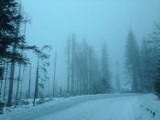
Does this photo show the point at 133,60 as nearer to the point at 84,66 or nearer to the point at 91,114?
the point at 84,66

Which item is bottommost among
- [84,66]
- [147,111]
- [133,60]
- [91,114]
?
[91,114]

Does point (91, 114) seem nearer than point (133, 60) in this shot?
Yes

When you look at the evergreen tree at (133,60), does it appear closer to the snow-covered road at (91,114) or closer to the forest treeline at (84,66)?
the forest treeline at (84,66)

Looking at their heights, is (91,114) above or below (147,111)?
below

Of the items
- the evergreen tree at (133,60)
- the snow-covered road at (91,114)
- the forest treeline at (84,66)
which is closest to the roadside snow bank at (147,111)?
the snow-covered road at (91,114)

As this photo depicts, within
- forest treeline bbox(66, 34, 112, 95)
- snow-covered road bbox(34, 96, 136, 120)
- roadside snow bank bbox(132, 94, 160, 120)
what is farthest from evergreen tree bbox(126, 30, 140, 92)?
snow-covered road bbox(34, 96, 136, 120)

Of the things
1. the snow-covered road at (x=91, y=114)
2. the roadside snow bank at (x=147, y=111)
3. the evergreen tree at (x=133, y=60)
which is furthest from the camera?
the evergreen tree at (x=133, y=60)

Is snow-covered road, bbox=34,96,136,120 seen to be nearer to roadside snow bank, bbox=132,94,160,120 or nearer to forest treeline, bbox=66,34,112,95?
roadside snow bank, bbox=132,94,160,120

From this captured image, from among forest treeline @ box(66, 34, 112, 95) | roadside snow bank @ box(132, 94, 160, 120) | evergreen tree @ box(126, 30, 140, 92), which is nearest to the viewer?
roadside snow bank @ box(132, 94, 160, 120)

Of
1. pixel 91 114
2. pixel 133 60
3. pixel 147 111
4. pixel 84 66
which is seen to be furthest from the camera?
pixel 84 66

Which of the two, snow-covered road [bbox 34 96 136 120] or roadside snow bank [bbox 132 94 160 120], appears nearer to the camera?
roadside snow bank [bbox 132 94 160 120]

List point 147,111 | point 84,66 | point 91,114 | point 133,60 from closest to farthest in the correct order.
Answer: point 147,111 → point 91,114 → point 133,60 → point 84,66

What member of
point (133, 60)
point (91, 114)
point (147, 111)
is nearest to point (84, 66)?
point (133, 60)

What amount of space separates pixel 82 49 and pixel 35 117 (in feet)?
149
